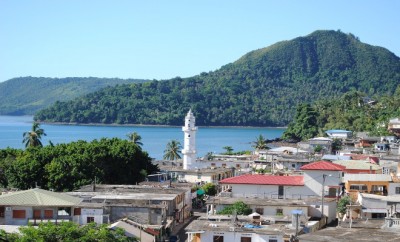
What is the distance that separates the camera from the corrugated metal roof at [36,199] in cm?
3141

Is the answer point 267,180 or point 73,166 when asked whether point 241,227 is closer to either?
point 267,180

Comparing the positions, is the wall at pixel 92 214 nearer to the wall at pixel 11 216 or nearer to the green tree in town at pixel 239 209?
the wall at pixel 11 216

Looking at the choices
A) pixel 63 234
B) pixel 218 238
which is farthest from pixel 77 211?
pixel 63 234

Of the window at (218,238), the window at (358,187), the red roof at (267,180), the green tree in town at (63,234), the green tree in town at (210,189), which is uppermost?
the red roof at (267,180)

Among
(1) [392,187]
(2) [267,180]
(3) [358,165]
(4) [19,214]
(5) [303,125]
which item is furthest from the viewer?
(5) [303,125]

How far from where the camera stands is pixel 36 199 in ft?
104

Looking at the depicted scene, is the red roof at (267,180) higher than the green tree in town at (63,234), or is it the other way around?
the red roof at (267,180)

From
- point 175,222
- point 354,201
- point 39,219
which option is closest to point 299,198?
point 354,201

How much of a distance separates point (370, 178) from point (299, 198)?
169 inches

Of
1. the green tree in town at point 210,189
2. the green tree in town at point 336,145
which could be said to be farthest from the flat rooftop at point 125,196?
the green tree in town at point 336,145

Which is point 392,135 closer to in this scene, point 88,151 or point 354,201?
point 88,151

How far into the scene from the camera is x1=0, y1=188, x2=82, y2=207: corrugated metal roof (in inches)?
1236

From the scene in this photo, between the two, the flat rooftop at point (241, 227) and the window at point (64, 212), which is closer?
the flat rooftop at point (241, 227)

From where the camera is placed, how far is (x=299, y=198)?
38.1 metres
